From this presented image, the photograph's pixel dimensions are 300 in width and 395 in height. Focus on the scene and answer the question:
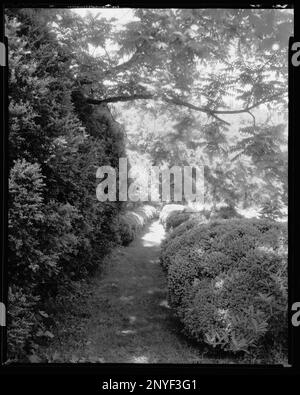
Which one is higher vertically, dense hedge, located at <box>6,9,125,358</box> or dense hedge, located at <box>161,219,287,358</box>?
dense hedge, located at <box>6,9,125,358</box>

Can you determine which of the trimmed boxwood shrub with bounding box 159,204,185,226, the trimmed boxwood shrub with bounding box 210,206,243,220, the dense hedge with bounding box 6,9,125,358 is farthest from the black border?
the trimmed boxwood shrub with bounding box 159,204,185,226

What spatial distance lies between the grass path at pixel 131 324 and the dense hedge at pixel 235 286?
315mm

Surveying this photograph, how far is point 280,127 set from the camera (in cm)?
452

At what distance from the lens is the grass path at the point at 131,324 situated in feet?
12.8

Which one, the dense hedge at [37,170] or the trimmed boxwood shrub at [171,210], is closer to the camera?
the dense hedge at [37,170]

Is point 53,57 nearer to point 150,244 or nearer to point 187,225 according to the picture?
point 187,225

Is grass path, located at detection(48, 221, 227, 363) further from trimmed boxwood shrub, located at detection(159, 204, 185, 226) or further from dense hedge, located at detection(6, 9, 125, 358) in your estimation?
trimmed boxwood shrub, located at detection(159, 204, 185, 226)

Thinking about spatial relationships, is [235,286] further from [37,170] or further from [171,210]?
[171,210]

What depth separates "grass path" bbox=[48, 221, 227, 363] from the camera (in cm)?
391

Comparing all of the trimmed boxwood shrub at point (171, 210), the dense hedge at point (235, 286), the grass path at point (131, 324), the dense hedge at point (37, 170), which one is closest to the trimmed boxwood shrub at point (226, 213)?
the grass path at point (131, 324)

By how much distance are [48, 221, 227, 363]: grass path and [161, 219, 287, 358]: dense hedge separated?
32cm

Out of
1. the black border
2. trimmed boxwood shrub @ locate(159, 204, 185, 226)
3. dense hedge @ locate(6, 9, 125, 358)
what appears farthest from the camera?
trimmed boxwood shrub @ locate(159, 204, 185, 226)

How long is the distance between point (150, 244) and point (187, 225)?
460 cm
